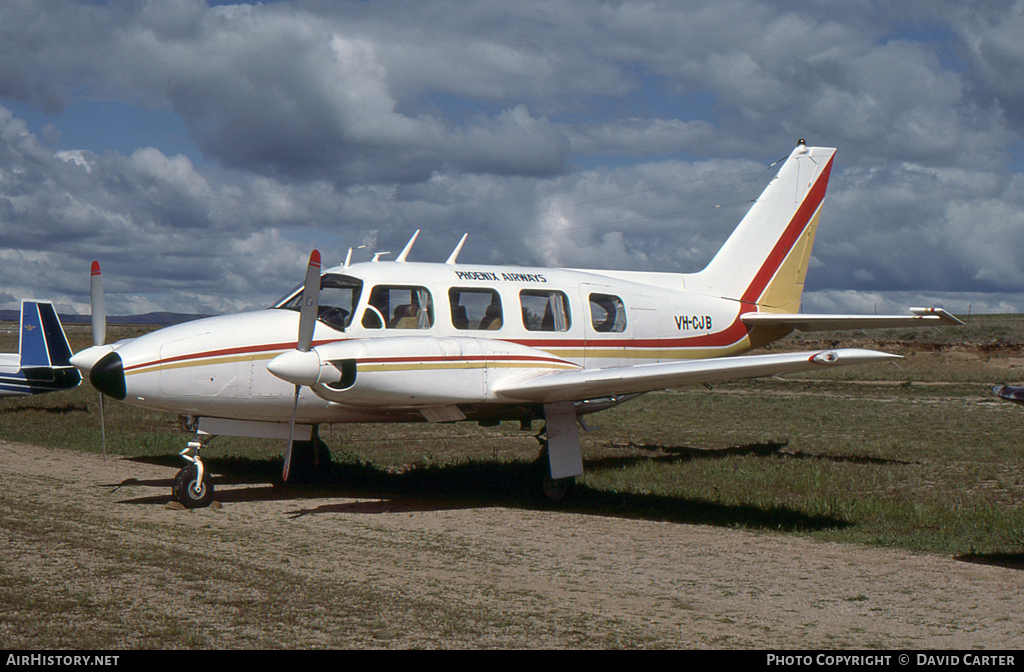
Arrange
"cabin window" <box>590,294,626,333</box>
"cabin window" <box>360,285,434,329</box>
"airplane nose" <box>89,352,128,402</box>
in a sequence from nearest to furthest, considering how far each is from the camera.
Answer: "airplane nose" <box>89,352,128,402</box> < "cabin window" <box>360,285,434,329</box> < "cabin window" <box>590,294,626,333</box>

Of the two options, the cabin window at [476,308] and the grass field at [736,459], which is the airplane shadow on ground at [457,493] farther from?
the cabin window at [476,308]

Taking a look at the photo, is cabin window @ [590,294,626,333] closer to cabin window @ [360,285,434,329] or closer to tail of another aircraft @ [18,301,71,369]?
cabin window @ [360,285,434,329]

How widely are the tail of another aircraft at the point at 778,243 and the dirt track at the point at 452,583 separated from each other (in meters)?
6.14

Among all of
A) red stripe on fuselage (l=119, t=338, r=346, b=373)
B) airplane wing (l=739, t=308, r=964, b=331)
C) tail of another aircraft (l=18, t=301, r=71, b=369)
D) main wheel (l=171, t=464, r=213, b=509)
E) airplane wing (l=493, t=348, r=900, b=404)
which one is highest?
tail of another aircraft (l=18, t=301, r=71, b=369)

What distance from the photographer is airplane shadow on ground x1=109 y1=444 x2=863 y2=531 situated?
10.9 meters

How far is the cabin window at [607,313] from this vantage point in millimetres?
12898

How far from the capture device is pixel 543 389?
10547 mm

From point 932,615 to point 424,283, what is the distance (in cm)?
733

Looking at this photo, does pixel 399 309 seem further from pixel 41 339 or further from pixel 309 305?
pixel 41 339

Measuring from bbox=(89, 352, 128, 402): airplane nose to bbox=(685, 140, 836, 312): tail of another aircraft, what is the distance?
9.35 meters

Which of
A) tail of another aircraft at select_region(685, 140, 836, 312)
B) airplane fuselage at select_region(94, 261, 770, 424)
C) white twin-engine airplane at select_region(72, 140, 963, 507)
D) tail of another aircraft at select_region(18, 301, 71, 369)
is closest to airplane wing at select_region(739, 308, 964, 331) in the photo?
white twin-engine airplane at select_region(72, 140, 963, 507)

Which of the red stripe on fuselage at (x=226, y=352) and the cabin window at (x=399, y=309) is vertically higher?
the cabin window at (x=399, y=309)

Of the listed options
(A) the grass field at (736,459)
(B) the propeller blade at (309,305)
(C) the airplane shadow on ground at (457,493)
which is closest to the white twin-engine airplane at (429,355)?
(B) the propeller blade at (309,305)
